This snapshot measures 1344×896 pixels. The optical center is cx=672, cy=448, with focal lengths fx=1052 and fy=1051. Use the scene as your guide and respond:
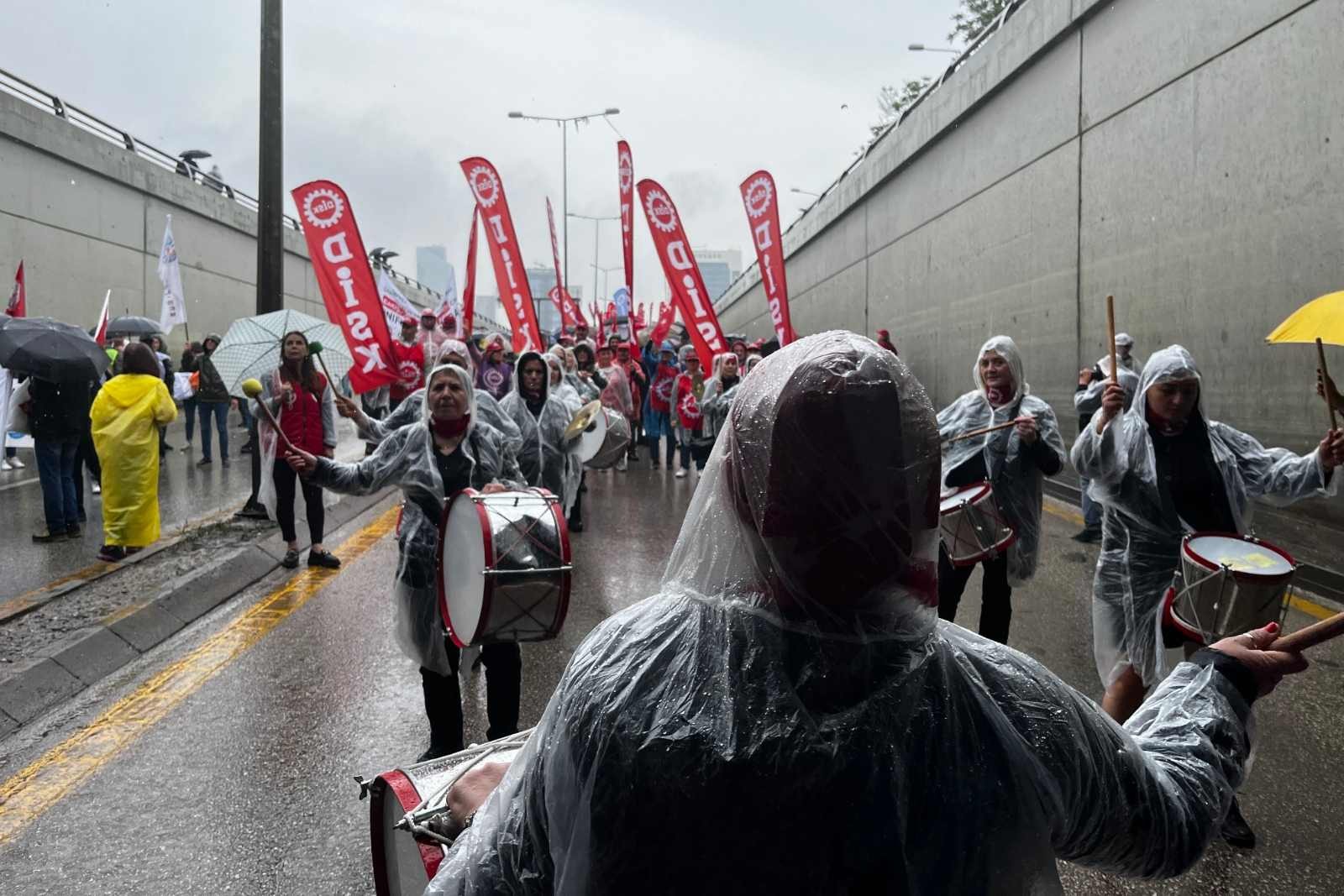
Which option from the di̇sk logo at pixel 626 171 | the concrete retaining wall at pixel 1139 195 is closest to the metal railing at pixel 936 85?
the concrete retaining wall at pixel 1139 195

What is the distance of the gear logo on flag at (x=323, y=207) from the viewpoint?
361 inches

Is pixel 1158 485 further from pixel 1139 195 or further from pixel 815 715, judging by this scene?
pixel 1139 195

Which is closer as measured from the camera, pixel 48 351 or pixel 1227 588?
pixel 1227 588

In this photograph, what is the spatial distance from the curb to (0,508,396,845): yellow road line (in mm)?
302

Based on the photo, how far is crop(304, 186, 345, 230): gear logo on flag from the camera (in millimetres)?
9172

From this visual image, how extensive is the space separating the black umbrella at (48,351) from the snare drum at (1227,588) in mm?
7639

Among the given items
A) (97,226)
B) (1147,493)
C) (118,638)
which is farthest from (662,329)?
(1147,493)

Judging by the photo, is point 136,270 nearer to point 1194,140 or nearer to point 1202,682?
point 1194,140

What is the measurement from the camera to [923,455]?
4.07 ft

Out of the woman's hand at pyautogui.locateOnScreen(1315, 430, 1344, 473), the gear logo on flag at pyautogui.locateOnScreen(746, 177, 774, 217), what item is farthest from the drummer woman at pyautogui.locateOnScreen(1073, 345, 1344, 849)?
the gear logo on flag at pyautogui.locateOnScreen(746, 177, 774, 217)

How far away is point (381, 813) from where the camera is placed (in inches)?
84.7

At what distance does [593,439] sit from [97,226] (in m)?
13.4

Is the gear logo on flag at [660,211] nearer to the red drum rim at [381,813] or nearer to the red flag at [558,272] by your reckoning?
the red flag at [558,272]

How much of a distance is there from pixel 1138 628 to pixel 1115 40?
29.8 feet
